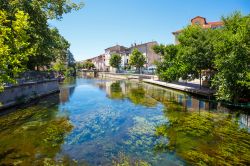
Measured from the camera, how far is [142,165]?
426 inches

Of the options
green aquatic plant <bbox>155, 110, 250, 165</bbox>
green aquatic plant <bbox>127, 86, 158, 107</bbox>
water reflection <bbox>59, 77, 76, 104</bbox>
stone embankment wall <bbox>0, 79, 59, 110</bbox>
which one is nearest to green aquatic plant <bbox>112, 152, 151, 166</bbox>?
green aquatic plant <bbox>155, 110, 250, 165</bbox>

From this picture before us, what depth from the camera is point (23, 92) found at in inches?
1052

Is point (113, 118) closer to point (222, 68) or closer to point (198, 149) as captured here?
point (198, 149)

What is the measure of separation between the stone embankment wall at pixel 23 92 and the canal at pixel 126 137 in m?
1.31

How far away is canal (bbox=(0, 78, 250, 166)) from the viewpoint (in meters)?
11.5

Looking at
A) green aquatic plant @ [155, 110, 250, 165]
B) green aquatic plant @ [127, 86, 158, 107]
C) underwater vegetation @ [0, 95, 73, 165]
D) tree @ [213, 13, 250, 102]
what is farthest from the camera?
green aquatic plant @ [127, 86, 158, 107]

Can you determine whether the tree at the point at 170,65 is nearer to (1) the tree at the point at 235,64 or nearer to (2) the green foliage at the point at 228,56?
(2) the green foliage at the point at 228,56

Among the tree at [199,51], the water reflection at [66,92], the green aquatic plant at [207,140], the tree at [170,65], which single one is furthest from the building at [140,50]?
the green aquatic plant at [207,140]

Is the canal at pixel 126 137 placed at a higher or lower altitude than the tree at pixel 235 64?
lower

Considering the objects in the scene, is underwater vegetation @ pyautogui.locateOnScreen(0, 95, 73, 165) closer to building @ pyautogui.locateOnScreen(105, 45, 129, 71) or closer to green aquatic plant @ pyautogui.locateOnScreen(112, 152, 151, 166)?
green aquatic plant @ pyautogui.locateOnScreen(112, 152, 151, 166)

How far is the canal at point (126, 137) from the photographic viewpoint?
37.7 feet

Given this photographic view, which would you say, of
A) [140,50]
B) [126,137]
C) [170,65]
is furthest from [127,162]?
[140,50]

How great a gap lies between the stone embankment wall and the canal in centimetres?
131

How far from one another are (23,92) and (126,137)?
16.5m
